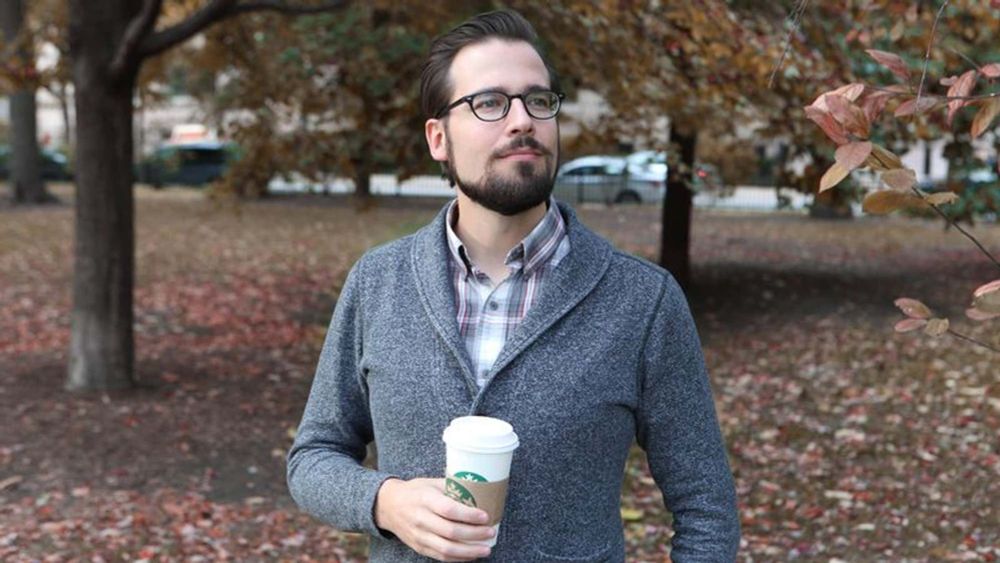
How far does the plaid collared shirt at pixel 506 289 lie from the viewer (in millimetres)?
2137

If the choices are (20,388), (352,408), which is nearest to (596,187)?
(20,388)

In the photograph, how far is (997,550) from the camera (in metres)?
5.81

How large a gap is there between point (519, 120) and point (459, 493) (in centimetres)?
66

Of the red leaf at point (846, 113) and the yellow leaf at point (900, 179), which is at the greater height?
the red leaf at point (846, 113)

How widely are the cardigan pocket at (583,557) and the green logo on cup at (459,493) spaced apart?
30 centimetres

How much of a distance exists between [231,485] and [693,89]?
3.63 metres

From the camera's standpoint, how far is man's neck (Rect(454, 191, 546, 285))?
216cm

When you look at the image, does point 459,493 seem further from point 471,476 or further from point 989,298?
point 989,298

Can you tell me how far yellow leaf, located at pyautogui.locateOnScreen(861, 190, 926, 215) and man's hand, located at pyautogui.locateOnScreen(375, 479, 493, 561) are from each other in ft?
3.39

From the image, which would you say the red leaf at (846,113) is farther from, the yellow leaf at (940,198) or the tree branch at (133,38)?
the tree branch at (133,38)

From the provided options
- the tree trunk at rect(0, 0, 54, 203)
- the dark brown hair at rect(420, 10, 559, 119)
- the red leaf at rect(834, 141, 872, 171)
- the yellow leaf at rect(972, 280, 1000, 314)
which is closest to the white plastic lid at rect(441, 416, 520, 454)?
the dark brown hair at rect(420, 10, 559, 119)

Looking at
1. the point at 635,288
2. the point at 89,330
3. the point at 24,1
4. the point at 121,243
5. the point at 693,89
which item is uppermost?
the point at 24,1

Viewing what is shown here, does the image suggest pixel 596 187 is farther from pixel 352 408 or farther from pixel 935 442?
pixel 352 408

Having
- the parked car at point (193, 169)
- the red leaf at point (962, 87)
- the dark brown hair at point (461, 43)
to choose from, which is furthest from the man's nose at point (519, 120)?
the parked car at point (193, 169)
